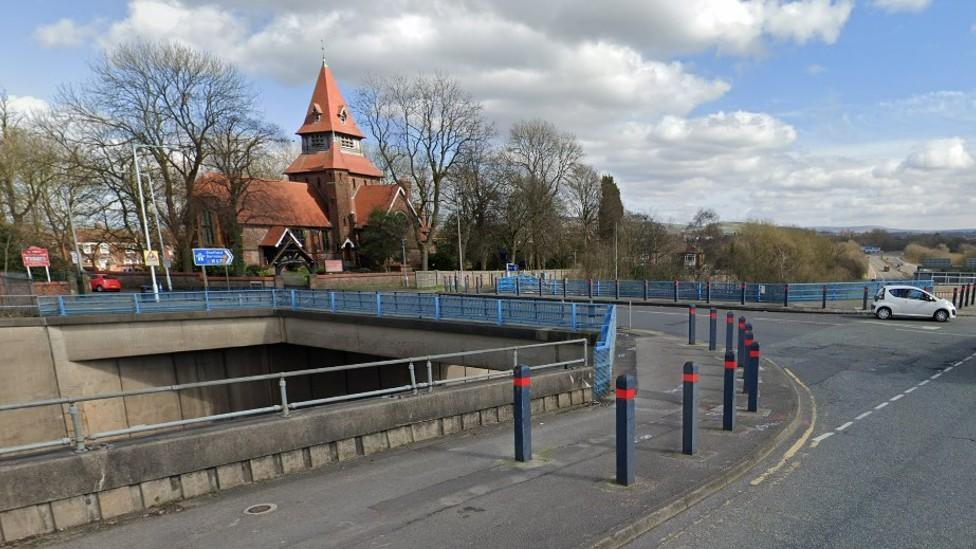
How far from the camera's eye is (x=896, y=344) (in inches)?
566

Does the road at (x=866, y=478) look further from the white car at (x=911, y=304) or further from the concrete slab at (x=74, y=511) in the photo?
the white car at (x=911, y=304)

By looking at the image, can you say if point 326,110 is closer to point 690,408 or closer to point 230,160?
point 230,160

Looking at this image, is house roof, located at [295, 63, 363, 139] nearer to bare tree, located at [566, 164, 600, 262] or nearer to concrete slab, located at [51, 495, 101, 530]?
bare tree, located at [566, 164, 600, 262]

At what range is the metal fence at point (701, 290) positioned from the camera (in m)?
25.1

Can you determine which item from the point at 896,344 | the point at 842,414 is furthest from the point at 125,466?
the point at 896,344

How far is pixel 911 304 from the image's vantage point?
19.4 meters

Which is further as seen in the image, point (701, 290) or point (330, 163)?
point (330, 163)

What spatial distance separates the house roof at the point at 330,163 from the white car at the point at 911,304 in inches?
2204

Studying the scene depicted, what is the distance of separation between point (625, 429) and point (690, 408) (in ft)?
4.39

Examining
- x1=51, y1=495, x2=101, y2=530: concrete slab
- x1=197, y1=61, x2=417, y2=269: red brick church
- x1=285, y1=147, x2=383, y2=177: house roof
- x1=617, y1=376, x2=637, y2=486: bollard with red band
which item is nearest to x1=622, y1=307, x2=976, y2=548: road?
x1=617, y1=376, x2=637, y2=486: bollard with red band

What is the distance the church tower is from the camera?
61094 mm

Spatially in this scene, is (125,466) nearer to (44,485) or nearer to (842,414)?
(44,485)

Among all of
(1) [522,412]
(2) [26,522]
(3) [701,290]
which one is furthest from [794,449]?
(3) [701,290]

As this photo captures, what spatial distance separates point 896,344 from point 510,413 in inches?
526
